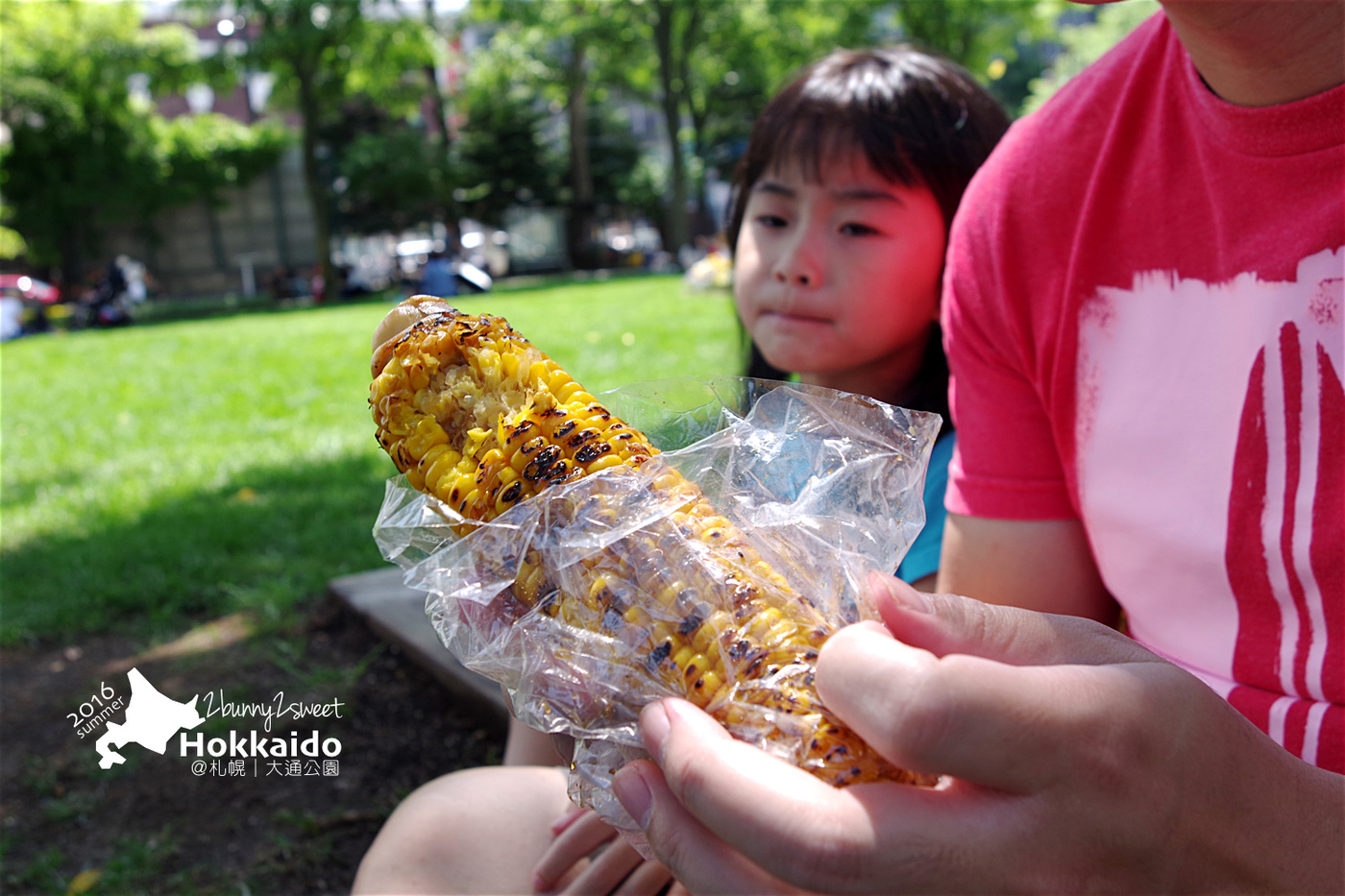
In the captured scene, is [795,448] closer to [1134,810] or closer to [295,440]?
[1134,810]

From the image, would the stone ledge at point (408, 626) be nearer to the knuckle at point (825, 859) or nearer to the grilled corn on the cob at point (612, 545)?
the grilled corn on the cob at point (612, 545)

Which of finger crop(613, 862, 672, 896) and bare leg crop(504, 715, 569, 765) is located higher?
finger crop(613, 862, 672, 896)

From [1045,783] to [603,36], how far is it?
28976 millimetres

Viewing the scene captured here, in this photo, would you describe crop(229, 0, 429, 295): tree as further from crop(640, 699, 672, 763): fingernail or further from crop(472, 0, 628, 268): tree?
crop(640, 699, 672, 763): fingernail

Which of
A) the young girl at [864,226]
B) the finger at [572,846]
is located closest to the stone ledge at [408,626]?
the young girl at [864,226]

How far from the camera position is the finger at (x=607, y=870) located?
1.28 m

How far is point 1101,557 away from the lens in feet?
4.20

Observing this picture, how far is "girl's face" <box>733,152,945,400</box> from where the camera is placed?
1867 millimetres

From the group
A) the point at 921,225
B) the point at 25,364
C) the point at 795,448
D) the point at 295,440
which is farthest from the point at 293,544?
the point at 25,364

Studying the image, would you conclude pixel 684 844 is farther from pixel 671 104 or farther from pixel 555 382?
pixel 671 104

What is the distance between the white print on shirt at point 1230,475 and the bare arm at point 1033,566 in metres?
0.10

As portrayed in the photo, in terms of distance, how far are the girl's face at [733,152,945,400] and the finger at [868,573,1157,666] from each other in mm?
1175

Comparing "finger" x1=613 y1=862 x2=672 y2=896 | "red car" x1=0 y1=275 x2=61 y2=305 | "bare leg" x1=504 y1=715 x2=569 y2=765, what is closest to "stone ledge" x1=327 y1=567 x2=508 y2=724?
"bare leg" x1=504 y1=715 x2=569 y2=765

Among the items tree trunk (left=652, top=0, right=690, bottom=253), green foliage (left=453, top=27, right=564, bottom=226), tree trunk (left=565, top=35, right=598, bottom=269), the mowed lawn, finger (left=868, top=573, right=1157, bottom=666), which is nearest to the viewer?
finger (left=868, top=573, right=1157, bottom=666)
